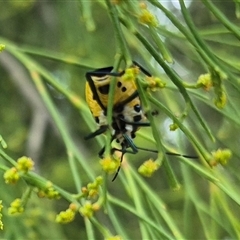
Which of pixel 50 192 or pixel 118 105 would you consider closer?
pixel 50 192

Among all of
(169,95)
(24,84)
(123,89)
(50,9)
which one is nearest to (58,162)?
(24,84)

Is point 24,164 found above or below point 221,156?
above

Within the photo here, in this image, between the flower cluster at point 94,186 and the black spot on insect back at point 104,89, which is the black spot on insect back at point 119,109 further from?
the flower cluster at point 94,186

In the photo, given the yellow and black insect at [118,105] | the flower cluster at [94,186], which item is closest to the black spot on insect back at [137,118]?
the yellow and black insect at [118,105]

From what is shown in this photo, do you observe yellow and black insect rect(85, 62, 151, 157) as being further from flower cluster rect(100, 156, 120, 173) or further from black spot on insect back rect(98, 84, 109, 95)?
flower cluster rect(100, 156, 120, 173)

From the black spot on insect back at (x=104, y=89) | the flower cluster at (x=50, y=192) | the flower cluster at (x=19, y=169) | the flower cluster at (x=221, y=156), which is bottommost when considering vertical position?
the flower cluster at (x=221, y=156)

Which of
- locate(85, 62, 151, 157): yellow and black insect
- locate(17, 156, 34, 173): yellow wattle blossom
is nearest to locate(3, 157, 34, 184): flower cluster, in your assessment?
locate(17, 156, 34, 173): yellow wattle blossom

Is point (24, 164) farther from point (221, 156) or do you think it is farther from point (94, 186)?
point (221, 156)

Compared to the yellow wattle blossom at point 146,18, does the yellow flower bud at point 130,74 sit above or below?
below

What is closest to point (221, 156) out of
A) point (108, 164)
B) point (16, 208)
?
point (108, 164)
